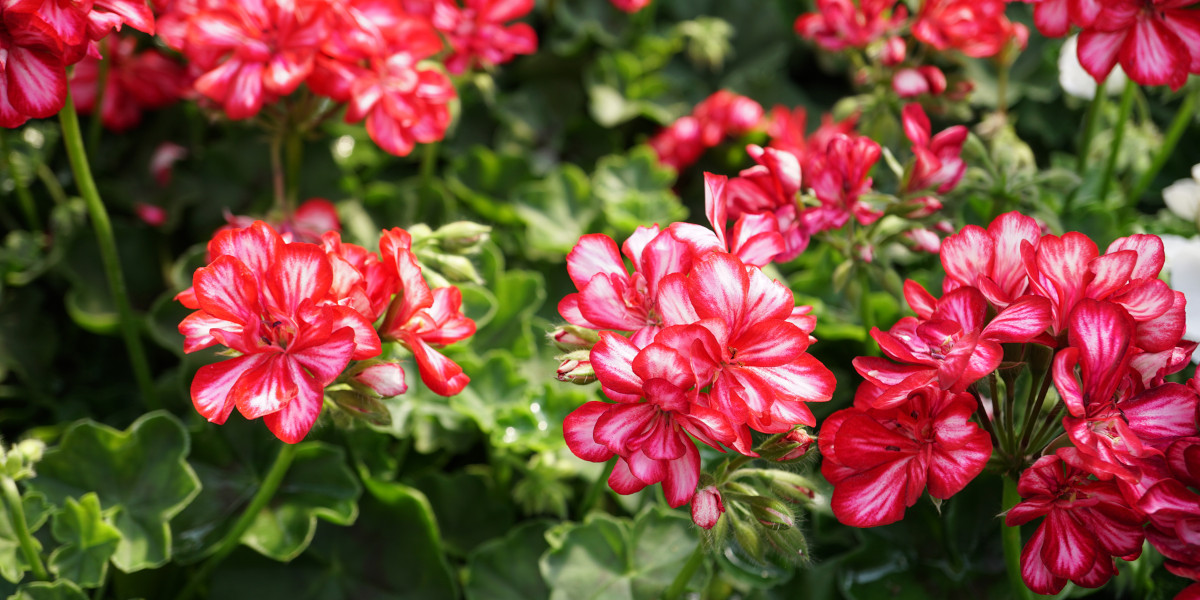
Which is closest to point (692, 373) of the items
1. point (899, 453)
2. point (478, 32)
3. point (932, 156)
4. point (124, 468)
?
point (899, 453)

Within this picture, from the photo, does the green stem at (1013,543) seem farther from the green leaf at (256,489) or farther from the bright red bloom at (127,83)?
the bright red bloom at (127,83)

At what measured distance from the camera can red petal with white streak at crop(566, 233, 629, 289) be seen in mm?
913

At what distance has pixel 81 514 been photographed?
1179mm

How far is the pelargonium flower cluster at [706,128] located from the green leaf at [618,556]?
96 cm

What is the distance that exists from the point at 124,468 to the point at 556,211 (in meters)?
0.94

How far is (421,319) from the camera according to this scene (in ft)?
3.13

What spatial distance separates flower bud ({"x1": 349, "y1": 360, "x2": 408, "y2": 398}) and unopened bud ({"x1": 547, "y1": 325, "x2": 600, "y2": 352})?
16cm

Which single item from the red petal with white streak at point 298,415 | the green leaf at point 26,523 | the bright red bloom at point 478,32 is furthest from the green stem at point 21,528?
the bright red bloom at point 478,32

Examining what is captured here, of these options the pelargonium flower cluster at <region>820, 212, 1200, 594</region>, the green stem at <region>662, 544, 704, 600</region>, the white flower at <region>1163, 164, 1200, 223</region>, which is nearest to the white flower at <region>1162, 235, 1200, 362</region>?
the white flower at <region>1163, 164, 1200, 223</region>

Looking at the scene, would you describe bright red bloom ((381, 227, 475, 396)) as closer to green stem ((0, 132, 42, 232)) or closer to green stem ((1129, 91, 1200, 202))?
green stem ((0, 132, 42, 232))

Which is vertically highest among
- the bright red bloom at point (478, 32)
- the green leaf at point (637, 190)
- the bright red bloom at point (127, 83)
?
the bright red bloom at point (478, 32)

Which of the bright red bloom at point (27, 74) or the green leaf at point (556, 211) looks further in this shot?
the green leaf at point (556, 211)

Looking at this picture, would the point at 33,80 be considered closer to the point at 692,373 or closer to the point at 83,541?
the point at 83,541

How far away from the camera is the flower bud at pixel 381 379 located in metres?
0.89
